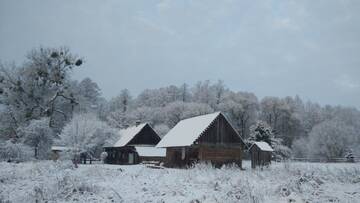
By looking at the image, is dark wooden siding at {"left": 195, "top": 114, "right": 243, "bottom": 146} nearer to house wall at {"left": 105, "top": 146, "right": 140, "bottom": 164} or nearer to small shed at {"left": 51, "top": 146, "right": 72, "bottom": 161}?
small shed at {"left": 51, "top": 146, "right": 72, "bottom": 161}

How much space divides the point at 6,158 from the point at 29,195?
3084 centimetres

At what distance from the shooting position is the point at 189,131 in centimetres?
3794

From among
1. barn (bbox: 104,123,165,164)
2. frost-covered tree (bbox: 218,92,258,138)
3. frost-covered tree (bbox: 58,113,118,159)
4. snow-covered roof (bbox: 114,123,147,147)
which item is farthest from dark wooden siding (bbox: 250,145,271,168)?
frost-covered tree (bbox: 218,92,258,138)

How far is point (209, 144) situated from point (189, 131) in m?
3.57

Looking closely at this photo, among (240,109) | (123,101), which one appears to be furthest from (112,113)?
(240,109)

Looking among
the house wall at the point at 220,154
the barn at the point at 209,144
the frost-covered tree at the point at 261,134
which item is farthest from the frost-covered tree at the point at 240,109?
the house wall at the point at 220,154

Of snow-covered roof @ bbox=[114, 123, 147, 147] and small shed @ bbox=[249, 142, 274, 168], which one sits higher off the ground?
snow-covered roof @ bbox=[114, 123, 147, 147]

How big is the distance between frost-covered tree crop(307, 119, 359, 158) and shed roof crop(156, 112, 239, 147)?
36433 millimetres

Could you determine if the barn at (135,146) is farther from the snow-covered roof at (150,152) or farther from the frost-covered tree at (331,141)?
the frost-covered tree at (331,141)

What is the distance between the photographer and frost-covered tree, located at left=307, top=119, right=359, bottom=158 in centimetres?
6556

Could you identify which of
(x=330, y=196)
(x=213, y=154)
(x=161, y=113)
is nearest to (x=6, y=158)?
(x=213, y=154)

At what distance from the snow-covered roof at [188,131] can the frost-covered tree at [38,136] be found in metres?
14.6

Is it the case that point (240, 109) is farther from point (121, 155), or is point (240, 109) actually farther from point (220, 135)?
point (220, 135)

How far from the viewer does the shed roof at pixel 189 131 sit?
115 ft
